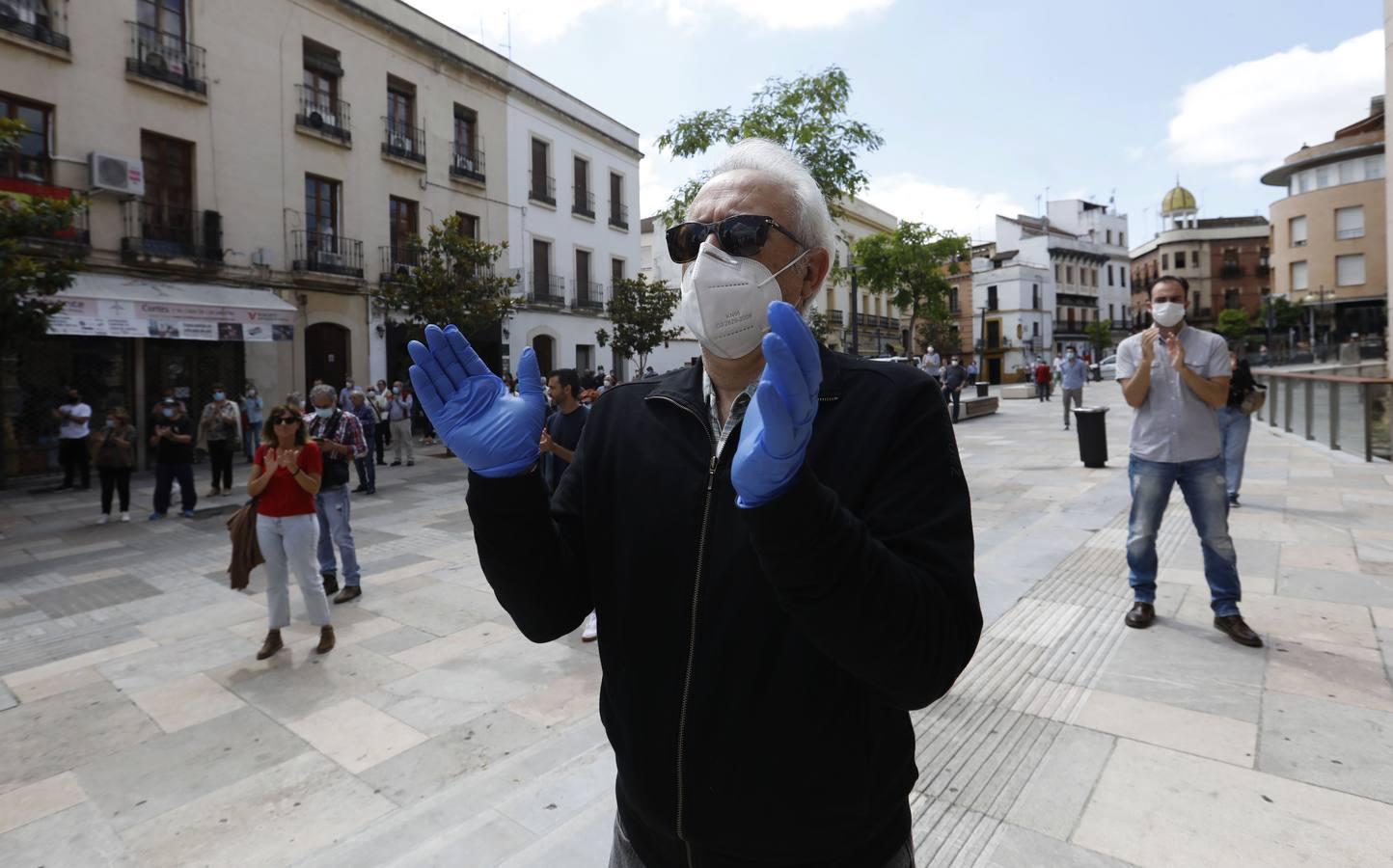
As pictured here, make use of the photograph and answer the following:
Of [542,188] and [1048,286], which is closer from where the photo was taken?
[542,188]

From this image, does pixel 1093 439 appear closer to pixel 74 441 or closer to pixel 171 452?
pixel 171 452

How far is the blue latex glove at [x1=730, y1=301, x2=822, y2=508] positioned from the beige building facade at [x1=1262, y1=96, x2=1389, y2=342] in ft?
187

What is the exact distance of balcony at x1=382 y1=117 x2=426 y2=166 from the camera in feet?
67.4

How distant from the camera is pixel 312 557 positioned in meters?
5.27

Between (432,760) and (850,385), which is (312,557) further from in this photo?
(850,385)

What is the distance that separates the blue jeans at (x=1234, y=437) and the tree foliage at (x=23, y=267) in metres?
13.8

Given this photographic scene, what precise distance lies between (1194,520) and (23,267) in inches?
497

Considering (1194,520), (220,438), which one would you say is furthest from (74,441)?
(1194,520)

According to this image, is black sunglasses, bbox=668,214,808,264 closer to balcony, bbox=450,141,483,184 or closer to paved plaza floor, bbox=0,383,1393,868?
paved plaza floor, bbox=0,383,1393,868

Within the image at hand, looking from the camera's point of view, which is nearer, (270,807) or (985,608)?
(270,807)

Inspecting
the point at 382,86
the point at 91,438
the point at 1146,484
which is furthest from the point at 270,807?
the point at 382,86

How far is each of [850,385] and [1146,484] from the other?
415 centimetres

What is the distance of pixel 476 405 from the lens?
1391 millimetres

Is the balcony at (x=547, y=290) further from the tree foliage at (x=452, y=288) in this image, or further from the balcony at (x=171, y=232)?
the balcony at (x=171, y=232)
